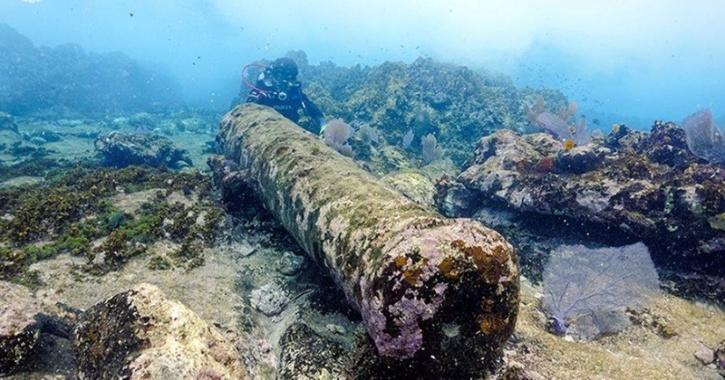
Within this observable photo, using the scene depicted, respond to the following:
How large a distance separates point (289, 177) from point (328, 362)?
3.12 metres

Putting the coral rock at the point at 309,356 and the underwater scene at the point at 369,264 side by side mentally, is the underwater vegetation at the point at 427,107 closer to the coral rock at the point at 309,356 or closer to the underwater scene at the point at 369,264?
the underwater scene at the point at 369,264

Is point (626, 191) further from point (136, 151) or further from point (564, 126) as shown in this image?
point (136, 151)

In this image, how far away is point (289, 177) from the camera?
6.25 meters

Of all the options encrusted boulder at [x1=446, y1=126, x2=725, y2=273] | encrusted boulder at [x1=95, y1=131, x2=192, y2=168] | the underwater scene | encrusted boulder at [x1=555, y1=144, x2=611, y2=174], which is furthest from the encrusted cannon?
encrusted boulder at [x1=95, y1=131, x2=192, y2=168]

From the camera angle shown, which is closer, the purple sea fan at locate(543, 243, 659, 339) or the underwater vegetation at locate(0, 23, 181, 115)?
the purple sea fan at locate(543, 243, 659, 339)

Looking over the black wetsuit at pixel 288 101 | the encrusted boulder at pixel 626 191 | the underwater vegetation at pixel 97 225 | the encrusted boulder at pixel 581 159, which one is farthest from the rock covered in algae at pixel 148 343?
the black wetsuit at pixel 288 101

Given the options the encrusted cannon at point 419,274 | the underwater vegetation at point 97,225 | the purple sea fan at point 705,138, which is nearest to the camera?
the encrusted cannon at point 419,274

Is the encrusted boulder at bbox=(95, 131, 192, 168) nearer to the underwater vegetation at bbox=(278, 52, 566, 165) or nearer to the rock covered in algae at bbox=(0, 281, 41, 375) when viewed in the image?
the underwater vegetation at bbox=(278, 52, 566, 165)

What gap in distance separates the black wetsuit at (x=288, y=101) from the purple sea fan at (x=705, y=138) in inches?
463

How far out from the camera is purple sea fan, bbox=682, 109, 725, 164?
824cm

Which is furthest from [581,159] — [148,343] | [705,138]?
[148,343]

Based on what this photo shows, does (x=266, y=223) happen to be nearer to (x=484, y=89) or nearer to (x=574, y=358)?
(x=574, y=358)

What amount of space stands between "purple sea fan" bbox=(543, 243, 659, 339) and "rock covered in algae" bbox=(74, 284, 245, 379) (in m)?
4.29

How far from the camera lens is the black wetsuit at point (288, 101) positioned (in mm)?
14883
